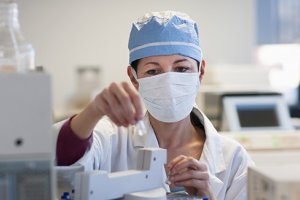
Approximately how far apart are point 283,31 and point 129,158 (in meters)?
3.82

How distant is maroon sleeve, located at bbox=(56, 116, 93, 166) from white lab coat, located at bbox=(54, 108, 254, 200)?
222mm

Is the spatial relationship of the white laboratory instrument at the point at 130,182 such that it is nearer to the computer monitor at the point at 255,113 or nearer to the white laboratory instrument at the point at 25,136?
the white laboratory instrument at the point at 25,136

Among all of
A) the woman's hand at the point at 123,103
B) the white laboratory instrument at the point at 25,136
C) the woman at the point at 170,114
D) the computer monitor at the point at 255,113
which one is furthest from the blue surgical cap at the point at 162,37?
the computer monitor at the point at 255,113

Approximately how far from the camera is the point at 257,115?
7.61 feet

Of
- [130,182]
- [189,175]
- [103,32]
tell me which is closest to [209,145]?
[189,175]

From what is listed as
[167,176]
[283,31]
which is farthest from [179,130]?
[283,31]

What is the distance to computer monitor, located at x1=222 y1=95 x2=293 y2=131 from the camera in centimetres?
226

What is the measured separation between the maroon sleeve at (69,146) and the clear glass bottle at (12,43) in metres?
0.14

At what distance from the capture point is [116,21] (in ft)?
13.7

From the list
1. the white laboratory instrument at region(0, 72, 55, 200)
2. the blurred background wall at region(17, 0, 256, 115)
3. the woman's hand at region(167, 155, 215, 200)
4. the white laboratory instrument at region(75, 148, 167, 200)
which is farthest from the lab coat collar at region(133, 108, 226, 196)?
the blurred background wall at region(17, 0, 256, 115)

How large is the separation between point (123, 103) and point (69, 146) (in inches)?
8.1

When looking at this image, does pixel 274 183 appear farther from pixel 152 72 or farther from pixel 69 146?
pixel 152 72

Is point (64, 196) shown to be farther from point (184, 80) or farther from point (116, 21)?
point (116, 21)

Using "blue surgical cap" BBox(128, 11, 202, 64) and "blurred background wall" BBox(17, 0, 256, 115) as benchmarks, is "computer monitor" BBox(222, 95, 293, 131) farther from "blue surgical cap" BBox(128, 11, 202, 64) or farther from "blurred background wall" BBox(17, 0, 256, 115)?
"blurred background wall" BBox(17, 0, 256, 115)
